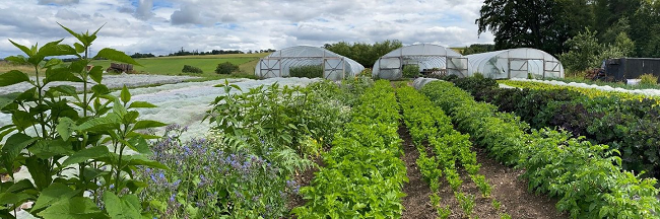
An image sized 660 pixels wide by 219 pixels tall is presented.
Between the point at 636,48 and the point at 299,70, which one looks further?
the point at 636,48

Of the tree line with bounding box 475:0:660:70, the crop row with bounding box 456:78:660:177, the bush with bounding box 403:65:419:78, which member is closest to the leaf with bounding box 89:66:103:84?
the crop row with bounding box 456:78:660:177

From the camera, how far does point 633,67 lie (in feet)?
85.5

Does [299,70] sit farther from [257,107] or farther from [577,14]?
[577,14]

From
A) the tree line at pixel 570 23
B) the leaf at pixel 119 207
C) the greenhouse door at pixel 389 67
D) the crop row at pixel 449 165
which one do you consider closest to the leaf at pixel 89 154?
the leaf at pixel 119 207

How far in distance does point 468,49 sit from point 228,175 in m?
49.4

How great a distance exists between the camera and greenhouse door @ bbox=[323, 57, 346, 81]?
2739 centimetres

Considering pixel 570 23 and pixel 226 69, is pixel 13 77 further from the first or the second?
pixel 570 23

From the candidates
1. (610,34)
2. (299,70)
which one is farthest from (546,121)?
(610,34)

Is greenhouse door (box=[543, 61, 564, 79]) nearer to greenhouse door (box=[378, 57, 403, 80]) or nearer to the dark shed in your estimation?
the dark shed

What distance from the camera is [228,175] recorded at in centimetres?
323

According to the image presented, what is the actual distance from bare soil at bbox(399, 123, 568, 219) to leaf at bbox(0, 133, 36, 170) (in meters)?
3.21

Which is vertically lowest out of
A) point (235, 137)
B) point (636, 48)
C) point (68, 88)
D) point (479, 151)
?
point (479, 151)

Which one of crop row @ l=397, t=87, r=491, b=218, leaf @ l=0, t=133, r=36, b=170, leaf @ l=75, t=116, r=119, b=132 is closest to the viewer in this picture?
leaf @ l=75, t=116, r=119, b=132

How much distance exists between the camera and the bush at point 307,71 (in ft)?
86.1
